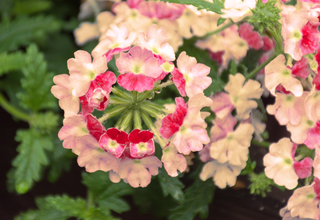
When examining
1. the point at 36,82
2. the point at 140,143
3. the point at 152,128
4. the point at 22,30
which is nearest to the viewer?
the point at 140,143

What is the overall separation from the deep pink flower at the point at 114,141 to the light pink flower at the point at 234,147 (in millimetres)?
325

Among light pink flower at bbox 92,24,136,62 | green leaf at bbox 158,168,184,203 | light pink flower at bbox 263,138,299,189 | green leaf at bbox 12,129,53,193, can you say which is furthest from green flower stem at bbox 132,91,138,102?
green leaf at bbox 12,129,53,193

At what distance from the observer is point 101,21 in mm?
1135

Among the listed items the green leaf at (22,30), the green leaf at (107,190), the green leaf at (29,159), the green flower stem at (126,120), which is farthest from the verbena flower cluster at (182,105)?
the green leaf at (22,30)

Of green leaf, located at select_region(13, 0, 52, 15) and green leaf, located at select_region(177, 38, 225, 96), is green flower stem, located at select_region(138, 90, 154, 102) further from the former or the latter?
green leaf, located at select_region(13, 0, 52, 15)

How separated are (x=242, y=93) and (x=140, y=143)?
1.32 ft

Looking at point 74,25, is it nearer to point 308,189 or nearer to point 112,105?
point 112,105

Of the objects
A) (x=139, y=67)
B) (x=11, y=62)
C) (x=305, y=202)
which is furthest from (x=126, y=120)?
(x=11, y=62)

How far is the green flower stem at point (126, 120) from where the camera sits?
75 centimetres

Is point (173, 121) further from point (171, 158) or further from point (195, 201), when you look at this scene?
point (195, 201)

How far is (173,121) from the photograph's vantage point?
27.3 inches

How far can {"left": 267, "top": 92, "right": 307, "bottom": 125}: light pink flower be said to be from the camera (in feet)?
2.72

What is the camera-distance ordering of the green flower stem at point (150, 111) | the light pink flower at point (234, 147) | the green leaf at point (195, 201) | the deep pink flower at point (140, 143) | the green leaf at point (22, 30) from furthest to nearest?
the green leaf at point (22, 30) → the green leaf at point (195, 201) → the light pink flower at point (234, 147) → the green flower stem at point (150, 111) → the deep pink flower at point (140, 143)

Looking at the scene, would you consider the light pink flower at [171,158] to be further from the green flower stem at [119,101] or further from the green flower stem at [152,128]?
the green flower stem at [119,101]
